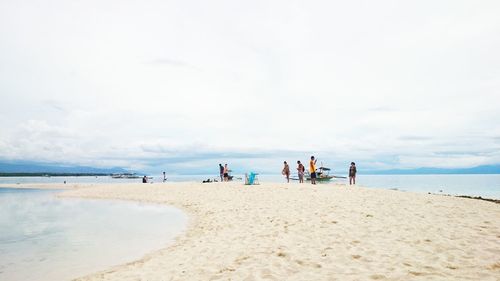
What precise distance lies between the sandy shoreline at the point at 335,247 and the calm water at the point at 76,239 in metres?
1.30

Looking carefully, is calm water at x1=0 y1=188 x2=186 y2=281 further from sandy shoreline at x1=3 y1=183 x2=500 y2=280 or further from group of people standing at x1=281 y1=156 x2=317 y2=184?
group of people standing at x1=281 y1=156 x2=317 y2=184

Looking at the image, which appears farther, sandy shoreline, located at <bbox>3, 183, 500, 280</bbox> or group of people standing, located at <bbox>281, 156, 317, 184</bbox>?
group of people standing, located at <bbox>281, 156, 317, 184</bbox>

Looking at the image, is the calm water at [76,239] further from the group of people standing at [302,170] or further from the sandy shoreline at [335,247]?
the group of people standing at [302,170]

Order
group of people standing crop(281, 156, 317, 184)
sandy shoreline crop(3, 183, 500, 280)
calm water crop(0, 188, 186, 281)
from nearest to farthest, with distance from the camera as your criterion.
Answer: sandy shoreline crop(3, 183, 500, 280) → calm water crop(0, 188, 186, 281) → group of people standing crop(281, 156, 317, 184)

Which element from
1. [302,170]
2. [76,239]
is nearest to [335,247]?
[76,239]

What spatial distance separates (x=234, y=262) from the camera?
30.7 ft

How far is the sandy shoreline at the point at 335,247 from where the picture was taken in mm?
8016

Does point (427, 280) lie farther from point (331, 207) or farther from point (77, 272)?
point (331, 207)

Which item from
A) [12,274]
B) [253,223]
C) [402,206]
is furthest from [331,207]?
[12,274]

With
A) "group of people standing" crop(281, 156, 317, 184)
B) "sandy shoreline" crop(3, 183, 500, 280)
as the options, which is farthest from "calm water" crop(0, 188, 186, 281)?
"group of people standing" crop(281, 156, 317, 184)

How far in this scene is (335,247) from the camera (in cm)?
1016

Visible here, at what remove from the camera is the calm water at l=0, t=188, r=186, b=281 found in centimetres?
1079

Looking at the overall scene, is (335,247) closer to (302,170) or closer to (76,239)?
(76,239)

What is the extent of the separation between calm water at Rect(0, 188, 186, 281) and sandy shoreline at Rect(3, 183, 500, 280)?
1298 mm
